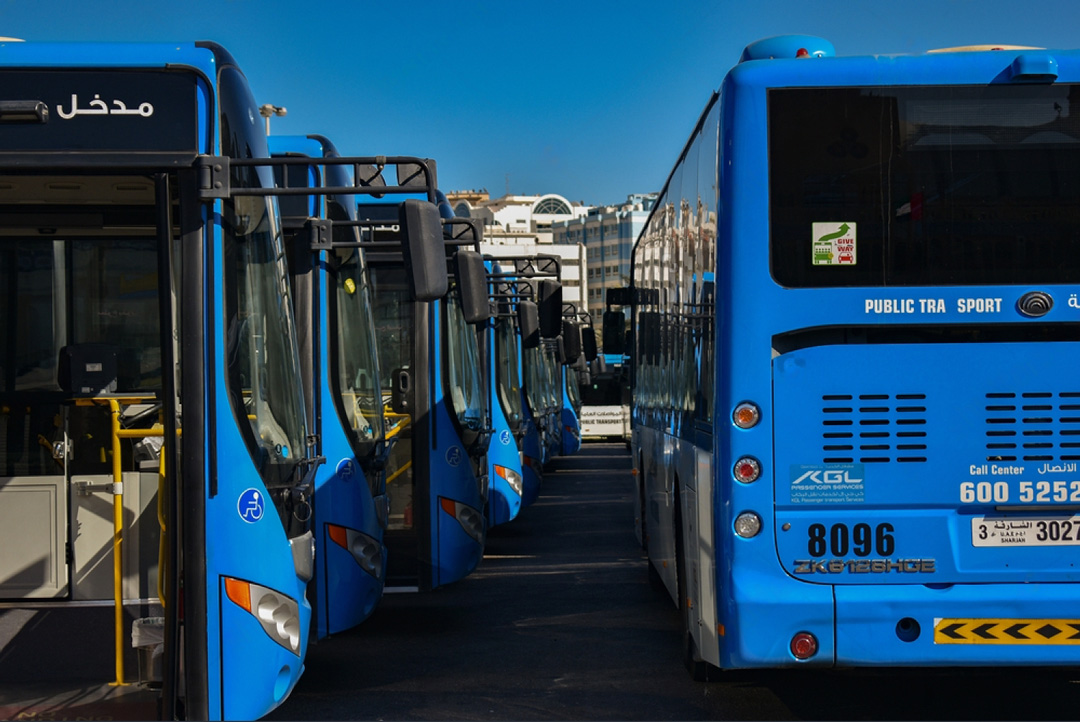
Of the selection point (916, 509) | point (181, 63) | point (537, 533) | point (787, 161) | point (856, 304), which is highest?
point (181, 63)

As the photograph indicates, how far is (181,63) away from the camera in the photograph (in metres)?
5.27

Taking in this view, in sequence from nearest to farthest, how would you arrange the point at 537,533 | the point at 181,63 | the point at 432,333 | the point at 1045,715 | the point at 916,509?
1. the point at 181,63
2. the point at 916,509
3. the point at 1045,715
4. the point at 432,333
5. the point at 537,533

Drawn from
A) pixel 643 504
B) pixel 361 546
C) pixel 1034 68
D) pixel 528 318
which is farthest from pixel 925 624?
pixel 528 318

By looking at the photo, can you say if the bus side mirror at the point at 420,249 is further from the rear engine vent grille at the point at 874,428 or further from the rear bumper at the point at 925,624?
the rear bumper at the point at 925,624

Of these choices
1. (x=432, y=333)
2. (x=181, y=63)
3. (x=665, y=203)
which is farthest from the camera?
(x=432, y=333)

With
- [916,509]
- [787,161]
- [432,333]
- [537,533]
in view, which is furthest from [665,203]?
[537,533]

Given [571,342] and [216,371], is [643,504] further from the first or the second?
[216,371]

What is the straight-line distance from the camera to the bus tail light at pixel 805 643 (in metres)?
5.58

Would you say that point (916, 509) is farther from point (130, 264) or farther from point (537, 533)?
point (537, 533)

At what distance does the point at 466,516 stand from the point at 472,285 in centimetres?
335

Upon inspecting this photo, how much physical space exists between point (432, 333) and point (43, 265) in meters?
3.17

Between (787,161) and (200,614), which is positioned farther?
(787,161)

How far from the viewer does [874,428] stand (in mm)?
5676

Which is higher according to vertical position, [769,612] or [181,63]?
[181,63]
